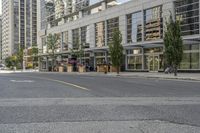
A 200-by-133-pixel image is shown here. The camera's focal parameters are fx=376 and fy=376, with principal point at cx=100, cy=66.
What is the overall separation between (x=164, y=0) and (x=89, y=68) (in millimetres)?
21761

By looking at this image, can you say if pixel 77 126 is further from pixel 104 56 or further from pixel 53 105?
pixel 104 56

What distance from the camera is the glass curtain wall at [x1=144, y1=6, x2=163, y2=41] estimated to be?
49.2 meters

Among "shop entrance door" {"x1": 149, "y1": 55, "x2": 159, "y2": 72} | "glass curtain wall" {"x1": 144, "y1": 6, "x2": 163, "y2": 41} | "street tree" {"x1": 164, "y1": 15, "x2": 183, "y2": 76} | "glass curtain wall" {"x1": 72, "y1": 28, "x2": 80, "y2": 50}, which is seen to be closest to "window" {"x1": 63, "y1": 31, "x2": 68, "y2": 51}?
"glass curtain wall" {"x1": 72, "y1": 28, "x2": 80, "y2": 50}

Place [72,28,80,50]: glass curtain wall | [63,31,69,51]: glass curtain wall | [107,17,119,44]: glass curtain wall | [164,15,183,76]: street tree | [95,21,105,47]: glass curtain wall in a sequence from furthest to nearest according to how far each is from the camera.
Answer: [63,31,69,51]: glass curtain wall, [72,28,80,50]: glass curtain wall, [95,21,105,47]: glass curtain wall, [107,17,119,44]: glass curtain wall, [164,15,183,76]: street tree

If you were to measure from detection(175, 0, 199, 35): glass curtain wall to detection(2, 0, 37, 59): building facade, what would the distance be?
148m

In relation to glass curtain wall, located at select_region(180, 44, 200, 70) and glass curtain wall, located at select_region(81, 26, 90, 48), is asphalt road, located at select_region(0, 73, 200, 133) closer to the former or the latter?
glass curtain wall, located at select_region(180, 44, 200, 70)

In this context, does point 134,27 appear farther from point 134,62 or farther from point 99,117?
point 99,117

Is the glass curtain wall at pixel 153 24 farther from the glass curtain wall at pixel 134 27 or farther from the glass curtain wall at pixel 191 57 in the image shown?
the glass curtain wall at pixel 191 57

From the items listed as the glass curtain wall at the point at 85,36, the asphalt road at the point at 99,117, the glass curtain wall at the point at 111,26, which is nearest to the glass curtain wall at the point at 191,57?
the glass curtain wall at the point at 111,26

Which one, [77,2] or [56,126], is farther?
[77,2]

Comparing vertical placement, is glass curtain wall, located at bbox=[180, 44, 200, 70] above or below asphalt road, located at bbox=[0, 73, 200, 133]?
above

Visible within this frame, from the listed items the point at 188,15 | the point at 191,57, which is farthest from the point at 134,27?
the point at 191,57

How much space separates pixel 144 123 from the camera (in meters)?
8.50

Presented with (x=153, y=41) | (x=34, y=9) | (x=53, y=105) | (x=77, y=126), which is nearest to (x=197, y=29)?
(x=153, y=41)
